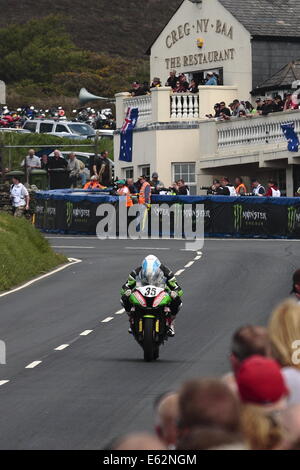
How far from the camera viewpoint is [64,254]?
37.2m

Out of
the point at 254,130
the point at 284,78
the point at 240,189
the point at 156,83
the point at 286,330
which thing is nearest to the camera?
the point at 286,330

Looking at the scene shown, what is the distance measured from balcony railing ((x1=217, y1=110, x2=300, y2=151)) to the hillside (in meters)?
63.9

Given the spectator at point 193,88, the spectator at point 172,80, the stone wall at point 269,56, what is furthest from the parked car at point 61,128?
the stone wall at point 269,56

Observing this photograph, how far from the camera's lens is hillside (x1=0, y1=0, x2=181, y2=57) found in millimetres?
113750

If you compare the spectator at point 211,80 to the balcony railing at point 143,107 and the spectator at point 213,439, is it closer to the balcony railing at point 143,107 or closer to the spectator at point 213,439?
the balcony railing at point 143,107

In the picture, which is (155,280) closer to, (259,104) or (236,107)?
(259,104)

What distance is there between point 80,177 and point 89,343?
A: 2828 cm

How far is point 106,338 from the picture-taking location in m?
21.6

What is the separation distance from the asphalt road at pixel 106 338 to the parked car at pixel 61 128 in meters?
22.9

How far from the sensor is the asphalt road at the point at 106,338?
13.9 meters

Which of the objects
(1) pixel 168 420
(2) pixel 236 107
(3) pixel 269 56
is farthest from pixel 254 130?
(1) pixel 168 420

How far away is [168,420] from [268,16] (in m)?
47.5

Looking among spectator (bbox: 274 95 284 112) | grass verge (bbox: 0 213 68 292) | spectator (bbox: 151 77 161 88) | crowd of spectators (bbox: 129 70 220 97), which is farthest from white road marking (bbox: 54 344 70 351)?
spectator (bbox: 151 77 161 88)
